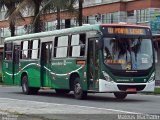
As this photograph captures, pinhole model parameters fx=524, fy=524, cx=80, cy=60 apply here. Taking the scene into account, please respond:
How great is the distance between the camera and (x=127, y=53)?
2112 cm

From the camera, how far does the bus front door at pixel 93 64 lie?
21203mm

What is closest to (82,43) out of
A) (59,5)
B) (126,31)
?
(126,31)

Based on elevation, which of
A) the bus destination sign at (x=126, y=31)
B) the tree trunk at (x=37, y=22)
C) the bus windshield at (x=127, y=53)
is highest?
the tree trunk at (x=37, y=22)

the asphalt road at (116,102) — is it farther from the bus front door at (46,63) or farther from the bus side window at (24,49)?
the bus side window at (24,49)

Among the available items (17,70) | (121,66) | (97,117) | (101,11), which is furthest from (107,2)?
(97,117)

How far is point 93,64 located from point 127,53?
146 cm

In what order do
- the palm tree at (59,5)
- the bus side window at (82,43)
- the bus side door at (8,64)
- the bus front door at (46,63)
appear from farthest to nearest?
the palm tree at (59,5) → the bus side door at (8,64) → the bus front door at (46,63) → the bus side window at (82,43)

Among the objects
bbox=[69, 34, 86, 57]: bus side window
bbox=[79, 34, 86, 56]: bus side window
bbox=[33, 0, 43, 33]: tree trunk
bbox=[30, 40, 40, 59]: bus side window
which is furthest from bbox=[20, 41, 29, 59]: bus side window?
bbox=[33, 0, 43, 33]: tree trunk

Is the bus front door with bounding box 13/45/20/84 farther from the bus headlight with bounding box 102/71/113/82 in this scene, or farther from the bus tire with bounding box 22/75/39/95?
the bus headlight with bounding box 102/71/113/82

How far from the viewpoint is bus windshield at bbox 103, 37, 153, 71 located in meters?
21.0

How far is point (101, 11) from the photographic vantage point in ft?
165

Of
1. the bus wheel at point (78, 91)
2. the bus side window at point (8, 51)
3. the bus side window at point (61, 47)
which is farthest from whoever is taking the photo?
the bus side window at point (8, 51)

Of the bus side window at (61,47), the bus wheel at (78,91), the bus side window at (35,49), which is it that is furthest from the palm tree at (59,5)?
the bus wheel at (78,91)

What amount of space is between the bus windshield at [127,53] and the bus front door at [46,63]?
478cm
